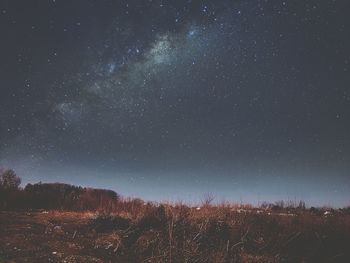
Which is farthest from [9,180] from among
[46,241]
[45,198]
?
[46,241]

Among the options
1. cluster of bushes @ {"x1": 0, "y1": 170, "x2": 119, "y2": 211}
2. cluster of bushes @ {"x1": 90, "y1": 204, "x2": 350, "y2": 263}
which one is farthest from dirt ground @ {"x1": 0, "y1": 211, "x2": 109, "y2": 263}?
cluster of bushes @ {"x1": 0, "y1": 170, "x2": 119, "y2": 211}

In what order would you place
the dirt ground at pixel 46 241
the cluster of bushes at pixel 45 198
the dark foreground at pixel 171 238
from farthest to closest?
1. the cluster of bushes at pixel 45 198
2. the dark foreground at pixel 171 238
3. the dirt ground at pixel 46 241

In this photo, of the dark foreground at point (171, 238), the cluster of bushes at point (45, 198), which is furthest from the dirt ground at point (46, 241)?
the cluster of bushes at point (45, 198)

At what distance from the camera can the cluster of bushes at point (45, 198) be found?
20141 millimetres

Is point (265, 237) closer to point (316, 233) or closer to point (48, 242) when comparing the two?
point (316, 233)

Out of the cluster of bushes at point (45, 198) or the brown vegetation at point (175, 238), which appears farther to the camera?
the cluster of bushes at point (45, 198)

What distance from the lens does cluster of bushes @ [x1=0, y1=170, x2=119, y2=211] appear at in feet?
66.1

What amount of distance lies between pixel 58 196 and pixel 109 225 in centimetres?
1029

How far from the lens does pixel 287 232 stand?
49.6ft

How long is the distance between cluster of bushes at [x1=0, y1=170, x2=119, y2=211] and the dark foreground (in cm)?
377


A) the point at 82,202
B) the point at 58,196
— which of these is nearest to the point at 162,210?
the point at 82,202

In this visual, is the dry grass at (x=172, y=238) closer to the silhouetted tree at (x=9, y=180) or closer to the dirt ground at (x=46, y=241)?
the dirt ground at (x=46, y=241)

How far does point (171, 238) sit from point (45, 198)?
1309 cm

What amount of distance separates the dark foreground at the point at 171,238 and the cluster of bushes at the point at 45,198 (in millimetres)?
3772
